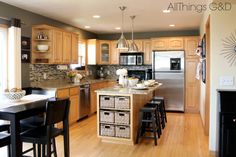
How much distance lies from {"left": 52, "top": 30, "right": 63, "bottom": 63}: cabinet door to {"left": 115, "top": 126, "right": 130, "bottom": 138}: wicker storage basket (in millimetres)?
2258

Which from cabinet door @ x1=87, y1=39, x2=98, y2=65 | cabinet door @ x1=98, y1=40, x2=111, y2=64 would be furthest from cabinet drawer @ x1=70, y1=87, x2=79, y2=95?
cabinet door @ x1=98, y1=40, x2=111, y2=64

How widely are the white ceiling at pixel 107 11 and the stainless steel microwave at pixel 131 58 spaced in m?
1.46

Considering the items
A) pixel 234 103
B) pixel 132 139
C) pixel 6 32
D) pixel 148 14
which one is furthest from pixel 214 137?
pixel 6 32

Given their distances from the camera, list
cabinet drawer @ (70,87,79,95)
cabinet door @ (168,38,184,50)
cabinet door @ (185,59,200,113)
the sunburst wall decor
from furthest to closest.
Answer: cabinet door @ (168,38,184,50), cabinet door @ (185,59,200,113), cabinet drawer @ (70,87,79,95), the sunburst wall decor

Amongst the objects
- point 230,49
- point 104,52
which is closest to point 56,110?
point 230,49

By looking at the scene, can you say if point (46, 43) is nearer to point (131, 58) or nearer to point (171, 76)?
point (131, 58)

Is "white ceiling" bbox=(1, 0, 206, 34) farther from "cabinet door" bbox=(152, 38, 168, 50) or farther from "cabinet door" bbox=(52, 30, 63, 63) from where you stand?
"cabinet door" bbox=(152, 38, 168, 50)

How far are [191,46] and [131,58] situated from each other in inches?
75.2

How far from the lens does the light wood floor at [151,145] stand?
12.3 ft

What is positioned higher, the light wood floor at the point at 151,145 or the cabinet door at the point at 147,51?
the cabinet door at the point at 147,51

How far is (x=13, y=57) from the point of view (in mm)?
4605

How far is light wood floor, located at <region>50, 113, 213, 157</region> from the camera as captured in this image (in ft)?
12.3

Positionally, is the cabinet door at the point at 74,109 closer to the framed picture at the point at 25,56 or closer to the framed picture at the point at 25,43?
the framed picture at the point at 25,56

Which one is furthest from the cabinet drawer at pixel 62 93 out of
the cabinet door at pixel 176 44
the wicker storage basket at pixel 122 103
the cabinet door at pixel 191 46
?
the cabinet door at pixel 191 46
